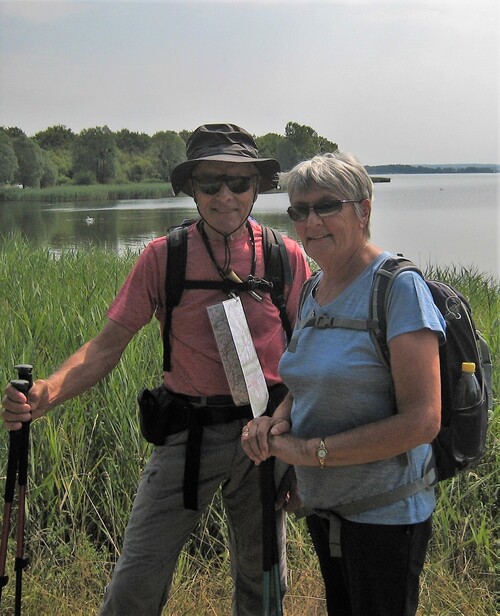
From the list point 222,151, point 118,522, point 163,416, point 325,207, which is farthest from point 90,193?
point 325,207

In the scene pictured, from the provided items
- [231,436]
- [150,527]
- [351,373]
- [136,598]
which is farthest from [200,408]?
[351,373]

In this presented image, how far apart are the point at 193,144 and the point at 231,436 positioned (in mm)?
845

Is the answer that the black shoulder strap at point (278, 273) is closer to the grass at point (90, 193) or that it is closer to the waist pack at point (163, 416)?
the waist pack at point (163, 416)

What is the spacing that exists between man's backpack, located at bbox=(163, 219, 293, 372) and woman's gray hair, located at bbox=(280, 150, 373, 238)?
19.4 inches

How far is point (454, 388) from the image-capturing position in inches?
58.4

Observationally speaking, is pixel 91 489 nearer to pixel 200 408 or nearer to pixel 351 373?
pixel 200 408

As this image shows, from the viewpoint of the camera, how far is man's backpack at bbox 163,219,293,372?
2.01 meters

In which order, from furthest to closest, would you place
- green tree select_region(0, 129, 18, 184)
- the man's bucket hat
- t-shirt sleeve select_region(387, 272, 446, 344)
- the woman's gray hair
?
1. green tree select_region(0, 129, 18, 184)
2. the man's bucket hat
3. the woman's gray hair
4. t-shirt sleeve select_region(387, 272, 446, 344)

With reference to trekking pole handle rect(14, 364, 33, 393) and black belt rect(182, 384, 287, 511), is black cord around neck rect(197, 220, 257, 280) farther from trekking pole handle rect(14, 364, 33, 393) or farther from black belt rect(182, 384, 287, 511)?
trekking pole handle rect(14, 364, 33, 393)

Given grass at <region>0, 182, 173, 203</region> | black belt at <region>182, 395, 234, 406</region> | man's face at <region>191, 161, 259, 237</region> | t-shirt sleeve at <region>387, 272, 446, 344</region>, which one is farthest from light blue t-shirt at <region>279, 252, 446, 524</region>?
grass at <region>0, 182, 173, 203</region>

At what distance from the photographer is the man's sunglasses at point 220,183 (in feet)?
6.66

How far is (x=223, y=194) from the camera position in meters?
2.02

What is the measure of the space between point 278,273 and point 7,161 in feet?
145

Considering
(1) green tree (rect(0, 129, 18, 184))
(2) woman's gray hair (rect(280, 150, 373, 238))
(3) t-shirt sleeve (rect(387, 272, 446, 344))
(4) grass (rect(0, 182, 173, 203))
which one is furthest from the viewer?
(4) grass (rect(0, 182, 173, 203))
